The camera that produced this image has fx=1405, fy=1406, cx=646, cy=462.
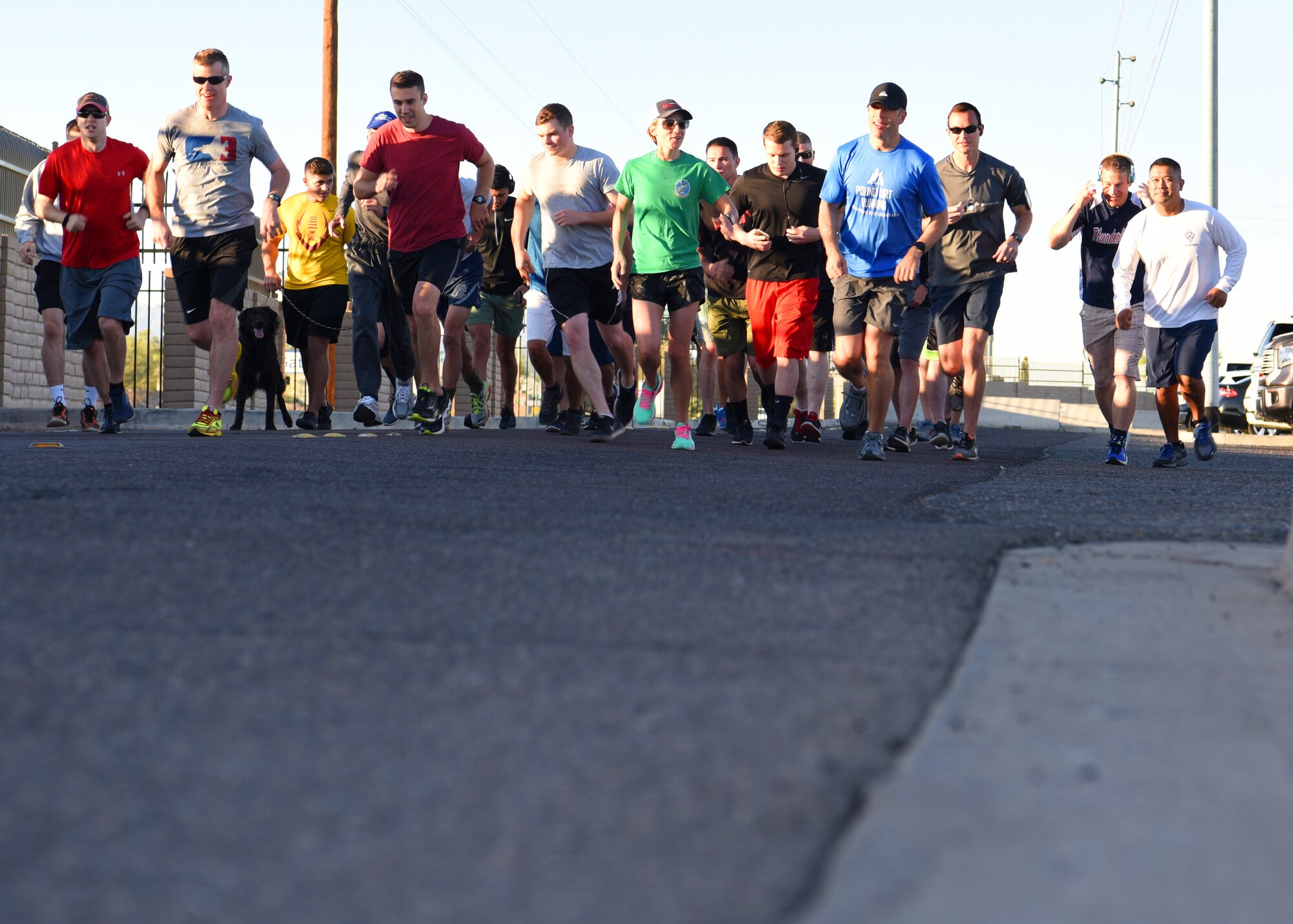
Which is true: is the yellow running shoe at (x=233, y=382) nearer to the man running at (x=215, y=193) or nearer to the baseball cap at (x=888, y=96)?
the man running at (x=215, y=193)

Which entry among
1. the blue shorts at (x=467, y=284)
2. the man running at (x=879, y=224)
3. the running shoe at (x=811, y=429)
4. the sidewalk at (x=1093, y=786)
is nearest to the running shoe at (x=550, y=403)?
the blue shorts at (x=467, y=284)

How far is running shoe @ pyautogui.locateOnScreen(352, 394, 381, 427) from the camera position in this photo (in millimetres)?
9492

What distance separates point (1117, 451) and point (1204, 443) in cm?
178

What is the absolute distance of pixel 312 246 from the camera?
11.1 metres

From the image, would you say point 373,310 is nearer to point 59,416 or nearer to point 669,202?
point 669,202

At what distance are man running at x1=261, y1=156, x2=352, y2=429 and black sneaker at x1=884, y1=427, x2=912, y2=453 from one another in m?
4.43

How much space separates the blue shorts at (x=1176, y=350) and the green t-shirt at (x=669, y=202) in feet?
9.69

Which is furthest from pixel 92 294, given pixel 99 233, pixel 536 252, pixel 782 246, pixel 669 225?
pixel 782 246

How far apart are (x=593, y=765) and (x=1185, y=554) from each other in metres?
2.33

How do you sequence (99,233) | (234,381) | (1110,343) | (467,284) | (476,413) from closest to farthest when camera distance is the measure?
(1110,343)
(99,233)
(467,284)
(476,413)
(234,381)

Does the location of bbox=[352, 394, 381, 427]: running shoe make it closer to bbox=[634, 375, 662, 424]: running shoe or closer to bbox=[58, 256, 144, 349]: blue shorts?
bbox=[58, 256, 144, 349]: blue shorts

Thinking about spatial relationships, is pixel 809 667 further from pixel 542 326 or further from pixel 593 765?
pixel 542 326

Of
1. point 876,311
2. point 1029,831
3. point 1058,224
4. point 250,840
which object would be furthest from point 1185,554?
point 1058,224

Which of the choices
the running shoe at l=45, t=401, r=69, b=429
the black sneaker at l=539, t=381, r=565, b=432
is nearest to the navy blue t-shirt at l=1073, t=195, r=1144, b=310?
the black sneaker at l=539, t=381, r=565, b=432
